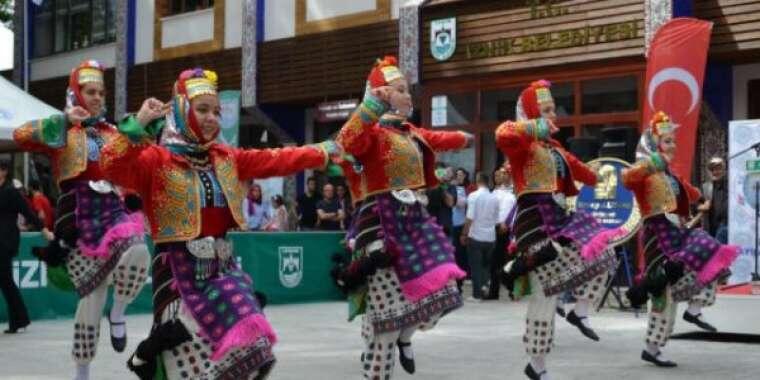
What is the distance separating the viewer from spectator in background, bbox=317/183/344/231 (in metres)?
18.3

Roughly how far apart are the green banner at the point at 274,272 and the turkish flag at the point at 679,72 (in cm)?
461

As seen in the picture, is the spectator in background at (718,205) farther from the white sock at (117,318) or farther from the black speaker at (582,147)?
the white sock at (117,318)

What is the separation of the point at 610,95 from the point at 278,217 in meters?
5.68

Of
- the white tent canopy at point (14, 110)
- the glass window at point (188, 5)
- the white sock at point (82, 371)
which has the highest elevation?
the glass window at point (188, 5)

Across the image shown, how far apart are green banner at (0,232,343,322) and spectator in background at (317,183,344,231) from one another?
174cm

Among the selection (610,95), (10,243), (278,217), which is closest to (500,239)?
(610,95)

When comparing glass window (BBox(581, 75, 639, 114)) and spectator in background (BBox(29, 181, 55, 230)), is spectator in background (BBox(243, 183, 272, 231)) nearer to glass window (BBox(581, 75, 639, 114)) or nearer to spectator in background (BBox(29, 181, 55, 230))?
spectator in background (BBox(29, 181, 55, 230))

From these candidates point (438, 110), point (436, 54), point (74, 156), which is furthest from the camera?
point (438, 110)

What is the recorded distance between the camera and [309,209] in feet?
64.1

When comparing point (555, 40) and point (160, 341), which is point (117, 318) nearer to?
point (160, 341)

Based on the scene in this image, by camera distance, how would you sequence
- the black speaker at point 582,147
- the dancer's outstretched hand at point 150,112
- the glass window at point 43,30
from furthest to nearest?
the glass window at point 43,30 < the black speaker at point 582,147 < the dancer's outstretched hand at point 150,112

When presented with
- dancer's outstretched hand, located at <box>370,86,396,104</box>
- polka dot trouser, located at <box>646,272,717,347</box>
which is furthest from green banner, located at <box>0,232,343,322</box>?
dancer's outstretched hand, located at <box>370,86,396,104</box>

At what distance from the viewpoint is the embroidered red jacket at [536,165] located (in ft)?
26.1

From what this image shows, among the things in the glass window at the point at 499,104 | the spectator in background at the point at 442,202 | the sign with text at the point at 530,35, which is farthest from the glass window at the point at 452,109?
the spectator in background at the point at 442,202
